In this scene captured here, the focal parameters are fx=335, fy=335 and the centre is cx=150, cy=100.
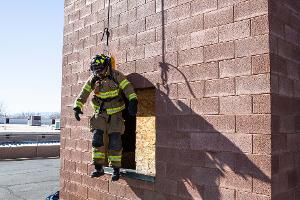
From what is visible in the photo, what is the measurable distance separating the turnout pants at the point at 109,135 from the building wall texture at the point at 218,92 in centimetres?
51

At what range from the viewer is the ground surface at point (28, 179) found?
10.9m

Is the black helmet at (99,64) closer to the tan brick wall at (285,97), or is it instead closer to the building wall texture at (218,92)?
the building wall texture at (218,92)

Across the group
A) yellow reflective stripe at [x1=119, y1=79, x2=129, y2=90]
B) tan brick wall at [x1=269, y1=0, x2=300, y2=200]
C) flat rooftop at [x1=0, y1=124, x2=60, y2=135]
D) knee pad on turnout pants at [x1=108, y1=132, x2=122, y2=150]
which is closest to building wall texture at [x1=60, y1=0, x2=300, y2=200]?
tan brick wall at [x1=269, y1=0, x2=300, y2=200]

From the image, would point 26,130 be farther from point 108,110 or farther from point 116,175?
point 116,175

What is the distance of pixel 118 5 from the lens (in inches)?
217

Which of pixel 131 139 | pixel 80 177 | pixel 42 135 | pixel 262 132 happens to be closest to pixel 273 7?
pixel 262 132

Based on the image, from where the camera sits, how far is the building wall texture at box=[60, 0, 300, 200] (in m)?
3.51

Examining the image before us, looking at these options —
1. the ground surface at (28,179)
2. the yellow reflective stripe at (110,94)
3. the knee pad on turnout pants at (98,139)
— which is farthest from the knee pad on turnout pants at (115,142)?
the ground surface at (28,179)

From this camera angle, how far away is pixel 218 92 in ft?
12.8

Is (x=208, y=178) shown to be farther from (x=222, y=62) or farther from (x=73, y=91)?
(x=73, y=91)

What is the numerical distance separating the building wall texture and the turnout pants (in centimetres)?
51

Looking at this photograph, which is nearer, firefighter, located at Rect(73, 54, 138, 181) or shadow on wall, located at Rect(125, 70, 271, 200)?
shadow on wall, located at Rect(125, 70, 271, 200)

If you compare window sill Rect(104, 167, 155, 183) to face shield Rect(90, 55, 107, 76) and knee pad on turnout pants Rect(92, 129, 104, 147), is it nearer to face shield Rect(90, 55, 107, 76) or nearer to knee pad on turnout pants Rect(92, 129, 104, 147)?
knee pad on turnout pants Rect(92, 129, 104, 147)

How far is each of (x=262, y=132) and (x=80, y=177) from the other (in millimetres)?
3723
